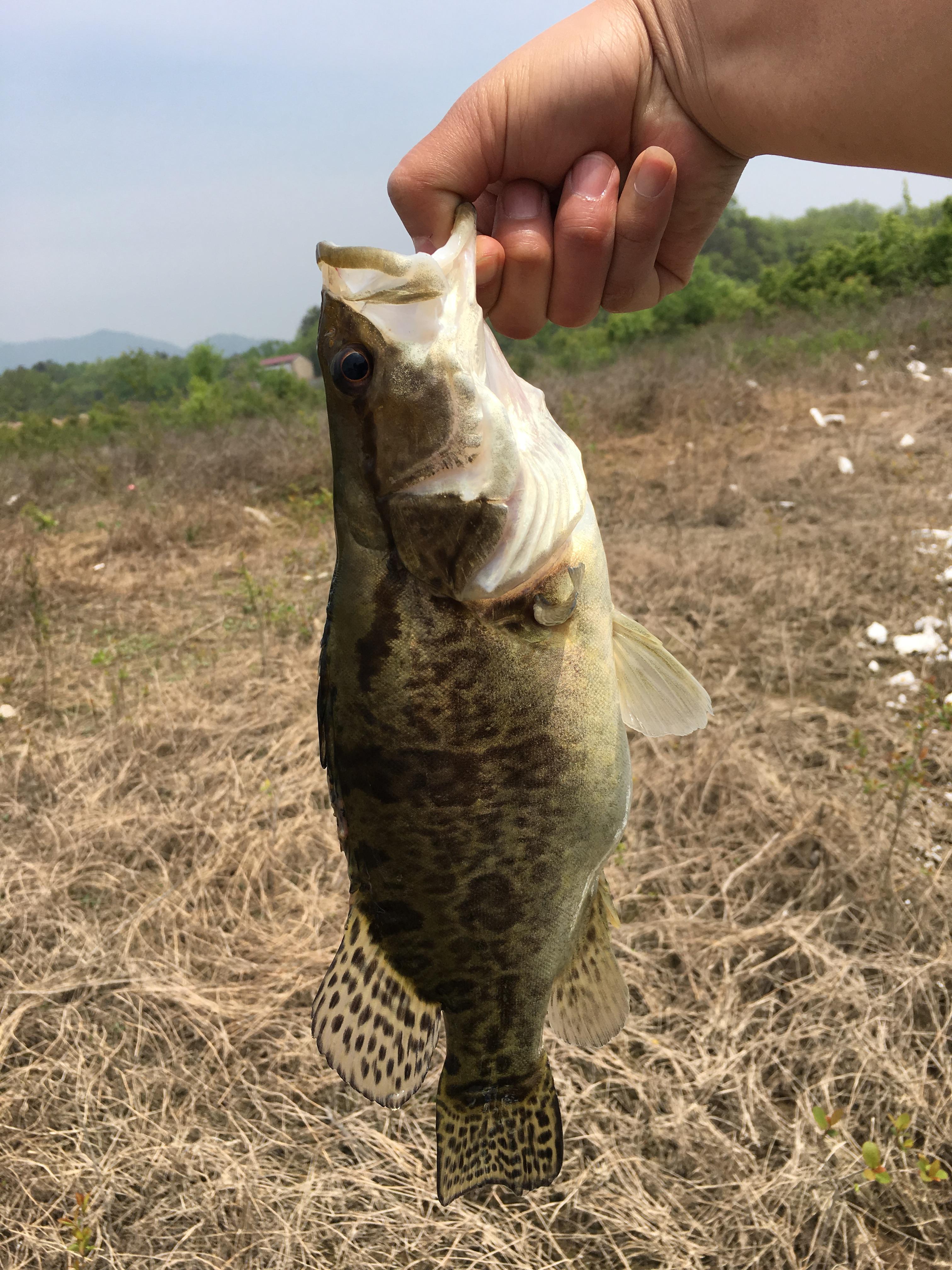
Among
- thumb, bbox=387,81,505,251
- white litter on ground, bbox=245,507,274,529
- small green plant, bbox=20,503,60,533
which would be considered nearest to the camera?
thumb, bbox=387,81,505,251

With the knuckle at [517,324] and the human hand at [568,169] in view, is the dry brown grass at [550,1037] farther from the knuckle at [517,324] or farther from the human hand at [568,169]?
the human hand at [568,169]

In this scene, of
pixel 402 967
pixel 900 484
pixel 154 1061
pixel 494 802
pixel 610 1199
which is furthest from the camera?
pixel 900 484

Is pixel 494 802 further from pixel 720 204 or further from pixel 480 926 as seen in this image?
pixel 720 204

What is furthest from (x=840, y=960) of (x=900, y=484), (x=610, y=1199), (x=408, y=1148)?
(x=900, y=484)

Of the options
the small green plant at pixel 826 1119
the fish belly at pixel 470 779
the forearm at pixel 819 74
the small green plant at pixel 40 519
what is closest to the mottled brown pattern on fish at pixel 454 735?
the fish belly at pixel 470 779

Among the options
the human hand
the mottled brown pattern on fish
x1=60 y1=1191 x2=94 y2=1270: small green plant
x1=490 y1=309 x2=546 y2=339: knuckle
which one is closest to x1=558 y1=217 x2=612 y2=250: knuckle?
the human hand

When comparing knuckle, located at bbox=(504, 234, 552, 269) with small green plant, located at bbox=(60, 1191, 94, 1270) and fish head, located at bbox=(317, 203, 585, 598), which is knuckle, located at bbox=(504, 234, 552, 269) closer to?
fish head, located at bbox=(317, 203, 585, 598)

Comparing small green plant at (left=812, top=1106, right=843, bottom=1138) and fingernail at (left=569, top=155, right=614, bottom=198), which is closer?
fingernail at (left=569, top=155, right=614, bottom=198)
